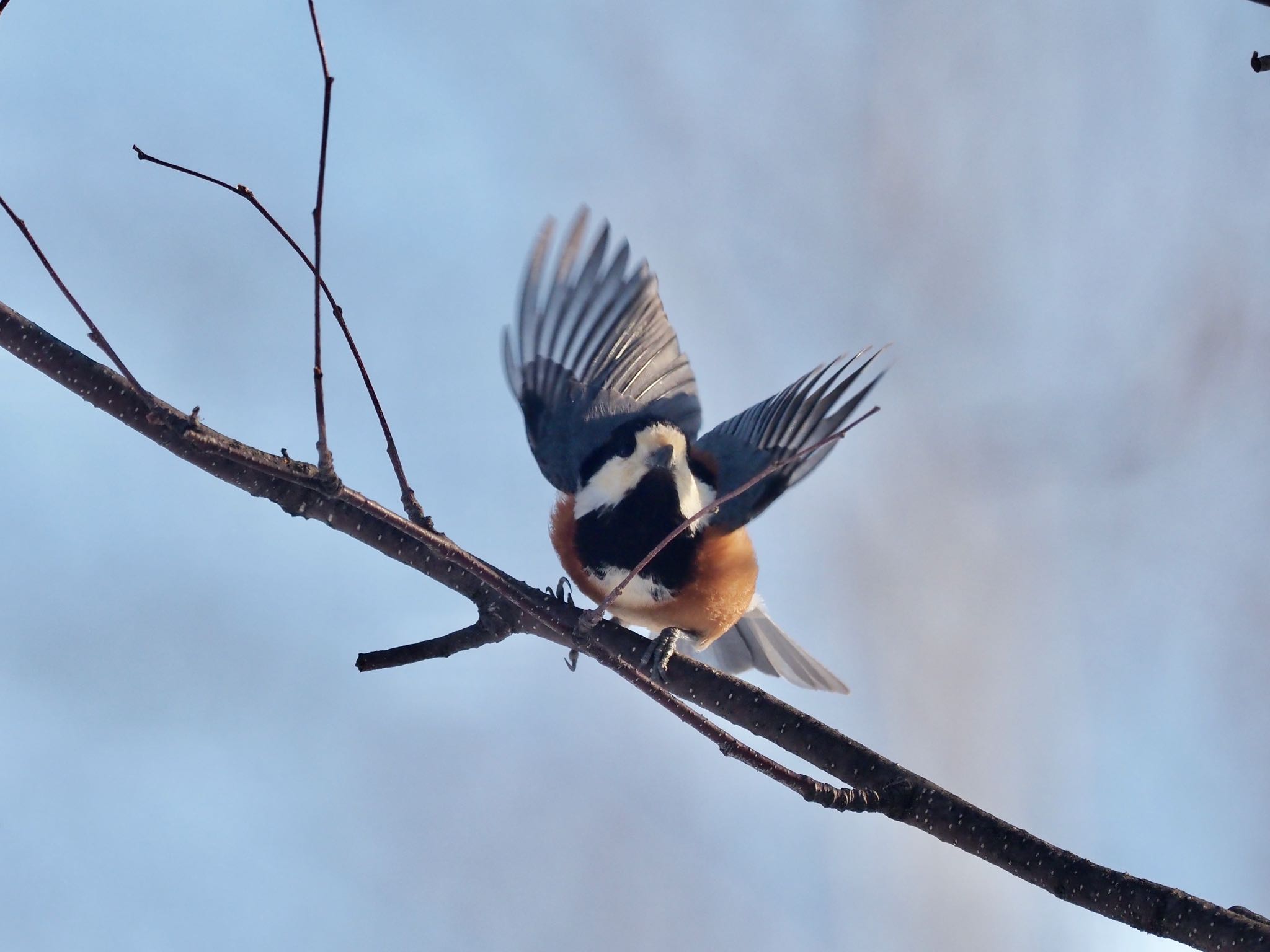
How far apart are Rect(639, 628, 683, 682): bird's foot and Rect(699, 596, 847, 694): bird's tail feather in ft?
1.64

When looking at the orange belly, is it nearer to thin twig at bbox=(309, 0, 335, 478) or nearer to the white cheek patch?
the white cheek patch

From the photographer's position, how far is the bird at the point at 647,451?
1221mm

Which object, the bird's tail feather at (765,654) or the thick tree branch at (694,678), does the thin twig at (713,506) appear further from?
the bird's tail feather at (765,654)

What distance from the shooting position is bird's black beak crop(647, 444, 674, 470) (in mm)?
1216

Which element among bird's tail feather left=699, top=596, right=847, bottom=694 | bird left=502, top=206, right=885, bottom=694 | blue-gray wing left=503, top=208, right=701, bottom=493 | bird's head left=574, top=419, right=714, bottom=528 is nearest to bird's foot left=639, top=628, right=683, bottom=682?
bird left=502, top=206, right=885, bottom=694

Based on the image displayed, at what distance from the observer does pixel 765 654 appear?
1738 mm

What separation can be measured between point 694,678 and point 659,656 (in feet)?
0.21

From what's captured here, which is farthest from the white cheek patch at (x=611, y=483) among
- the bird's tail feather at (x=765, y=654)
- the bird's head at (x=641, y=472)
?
the bird's tail feather at (x=765, y=654)

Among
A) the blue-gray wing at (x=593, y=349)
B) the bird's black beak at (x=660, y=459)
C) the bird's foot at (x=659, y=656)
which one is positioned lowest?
the bird's foot at (x=659, y=656)

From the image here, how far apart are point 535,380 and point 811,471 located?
0.48 metres

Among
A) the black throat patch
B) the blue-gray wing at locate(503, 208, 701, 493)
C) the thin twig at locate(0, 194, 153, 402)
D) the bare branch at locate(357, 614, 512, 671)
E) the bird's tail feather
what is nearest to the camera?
the thin twig at locate(0, 194, 153, 402)

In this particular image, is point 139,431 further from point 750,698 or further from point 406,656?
point 750,698

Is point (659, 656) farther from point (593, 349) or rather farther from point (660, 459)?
point (593, 349)

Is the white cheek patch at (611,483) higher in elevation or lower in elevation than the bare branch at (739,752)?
higher
